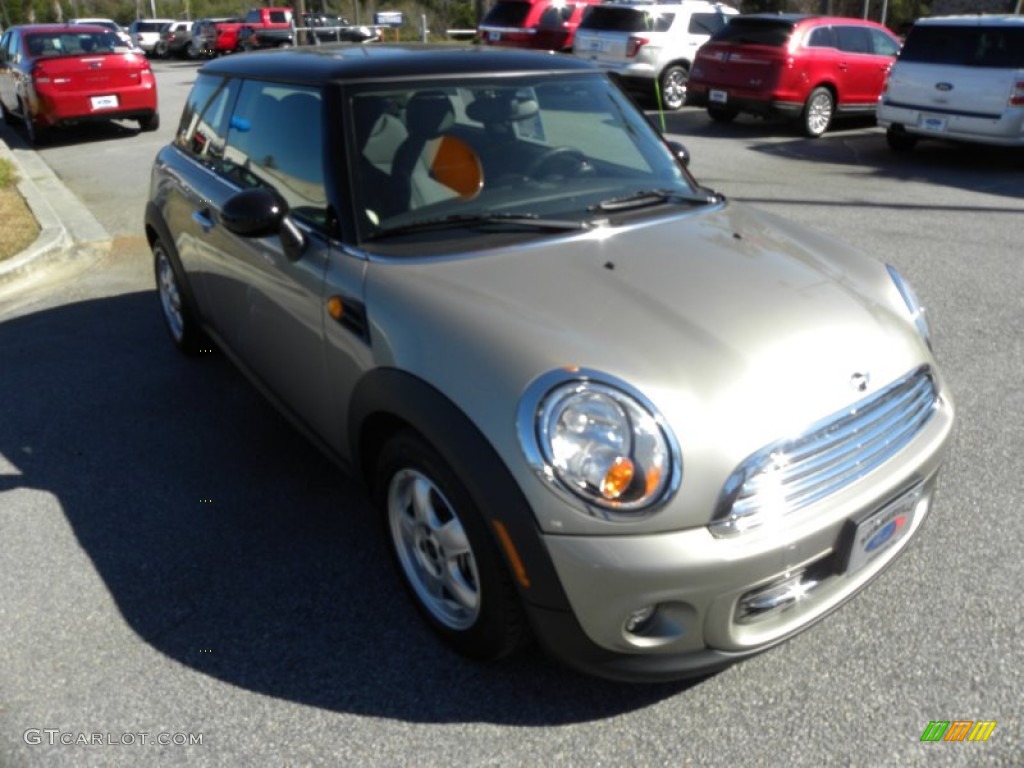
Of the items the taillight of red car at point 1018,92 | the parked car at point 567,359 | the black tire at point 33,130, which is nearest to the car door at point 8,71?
the black tire at point 33,130

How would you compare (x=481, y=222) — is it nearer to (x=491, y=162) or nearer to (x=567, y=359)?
(x=491, y=162)

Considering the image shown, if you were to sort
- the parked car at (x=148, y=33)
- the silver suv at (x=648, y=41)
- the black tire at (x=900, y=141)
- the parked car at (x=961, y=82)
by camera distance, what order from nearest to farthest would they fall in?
the parked car at (x=961, y=82) < the black tire at (x=900, y=141) < the silver suv at (x=648, y=41) < the parked car at (x=148, y=33)

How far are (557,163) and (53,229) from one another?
217 inches

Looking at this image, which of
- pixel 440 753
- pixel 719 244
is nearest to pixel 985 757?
pixel 440 753

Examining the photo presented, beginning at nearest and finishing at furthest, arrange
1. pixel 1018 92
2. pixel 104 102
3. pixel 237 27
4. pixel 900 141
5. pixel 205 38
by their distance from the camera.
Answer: pixel 1018 92, pixel 900 141, pixel 104 102, pixel 237 27, pixel 205 38

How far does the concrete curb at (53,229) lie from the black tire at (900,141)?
355 inches

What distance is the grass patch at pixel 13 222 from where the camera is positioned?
6730 millimetres

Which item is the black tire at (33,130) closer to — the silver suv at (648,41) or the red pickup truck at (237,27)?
the silver suv at (648,41)

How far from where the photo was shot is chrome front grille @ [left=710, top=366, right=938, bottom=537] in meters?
2.14

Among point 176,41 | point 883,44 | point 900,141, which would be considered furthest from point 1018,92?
point 176,41

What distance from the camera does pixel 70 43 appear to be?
12492mm

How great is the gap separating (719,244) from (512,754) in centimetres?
169

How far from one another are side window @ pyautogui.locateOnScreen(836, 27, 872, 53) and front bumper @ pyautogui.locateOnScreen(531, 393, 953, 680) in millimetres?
12051

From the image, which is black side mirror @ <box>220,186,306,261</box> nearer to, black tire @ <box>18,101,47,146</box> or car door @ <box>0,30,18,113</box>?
black tire @ <box>18,101,47,146</box>
